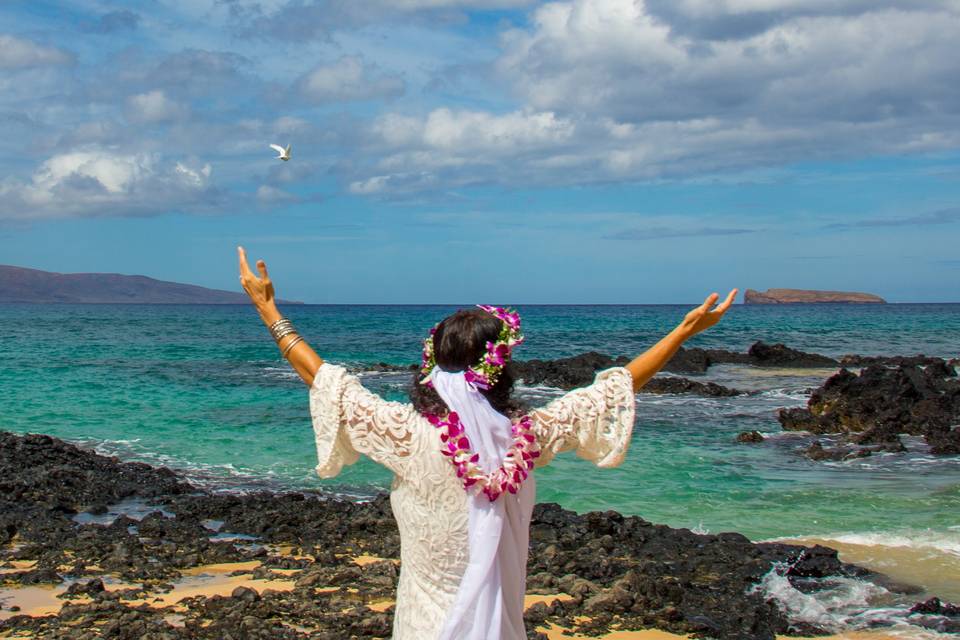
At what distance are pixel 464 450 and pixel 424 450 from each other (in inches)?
5.5

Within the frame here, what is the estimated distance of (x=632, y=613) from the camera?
7551 mm

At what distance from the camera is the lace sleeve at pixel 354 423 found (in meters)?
3.17

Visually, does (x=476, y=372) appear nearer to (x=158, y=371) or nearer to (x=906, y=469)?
(x=906, y=469)

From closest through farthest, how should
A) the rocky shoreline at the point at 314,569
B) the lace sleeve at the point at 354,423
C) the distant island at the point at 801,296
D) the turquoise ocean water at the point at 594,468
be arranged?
the lace sleeve at the point at 354,423 < the rocky shoreline at the point at 314,569 < the turquoise ocean water at the point at 594,468 < the distant island at the point at 801,296

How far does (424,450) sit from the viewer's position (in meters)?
3.12

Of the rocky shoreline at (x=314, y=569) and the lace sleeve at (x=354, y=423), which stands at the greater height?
the lace sleeve at (x=354, y=423)

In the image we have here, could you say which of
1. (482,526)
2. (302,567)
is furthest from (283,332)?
(302,567)

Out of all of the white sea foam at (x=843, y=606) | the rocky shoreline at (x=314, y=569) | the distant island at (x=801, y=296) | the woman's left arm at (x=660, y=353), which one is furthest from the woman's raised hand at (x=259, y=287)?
the distant island at (x=801, y=296)

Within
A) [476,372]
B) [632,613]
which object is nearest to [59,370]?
[632,613]

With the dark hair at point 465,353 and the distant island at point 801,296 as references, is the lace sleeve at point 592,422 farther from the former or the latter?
the distant island at point 801,296

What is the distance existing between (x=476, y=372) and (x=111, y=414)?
20948 millimetres

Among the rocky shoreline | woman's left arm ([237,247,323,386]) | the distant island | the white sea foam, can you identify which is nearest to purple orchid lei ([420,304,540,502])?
woman's left arm ([237,247,323,386])

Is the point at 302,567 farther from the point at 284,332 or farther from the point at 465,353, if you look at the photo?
the point at 465,353

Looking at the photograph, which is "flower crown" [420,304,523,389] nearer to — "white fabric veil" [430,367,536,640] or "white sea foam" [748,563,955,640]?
"white fabric veil" [430,367,536,640]
